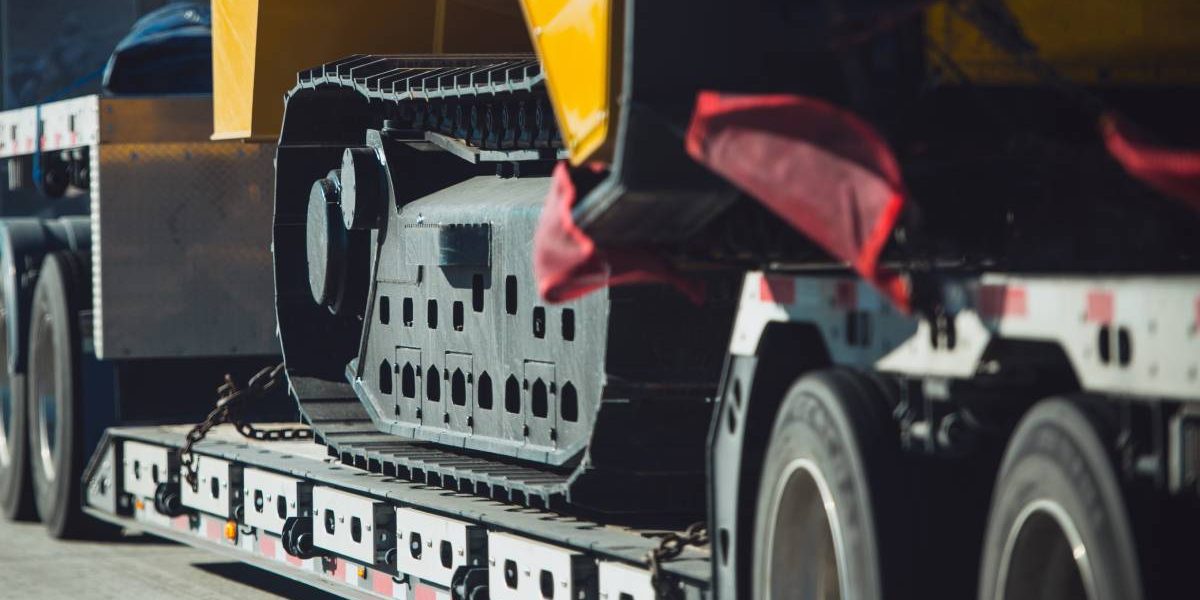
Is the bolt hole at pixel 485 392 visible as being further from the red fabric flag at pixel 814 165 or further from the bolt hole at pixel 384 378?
the red fabric flag at pixel 814 165

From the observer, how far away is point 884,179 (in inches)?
177

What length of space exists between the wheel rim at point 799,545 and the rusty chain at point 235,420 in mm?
5452

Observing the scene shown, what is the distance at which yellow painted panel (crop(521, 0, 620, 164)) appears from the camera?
18.4ft

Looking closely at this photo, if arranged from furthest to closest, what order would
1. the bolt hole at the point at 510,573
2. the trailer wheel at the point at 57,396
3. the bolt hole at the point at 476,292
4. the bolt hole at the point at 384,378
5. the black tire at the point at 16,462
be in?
the black tire at the point at 16,462 → the trailer wheel at the point at 57,396 → the bolt hole at the point at 384,378 → the bolt hole at the point at 476,292 → the bolt hole at the point at 510,573

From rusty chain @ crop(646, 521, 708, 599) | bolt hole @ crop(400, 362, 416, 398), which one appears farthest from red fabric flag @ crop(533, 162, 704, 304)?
bolt hole @ crop(400, 362, 416, 398)

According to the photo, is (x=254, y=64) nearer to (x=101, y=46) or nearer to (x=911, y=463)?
(x=911, y=463)

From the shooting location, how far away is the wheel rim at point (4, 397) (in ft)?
43.2

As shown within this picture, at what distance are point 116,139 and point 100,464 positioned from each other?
169 centimetres

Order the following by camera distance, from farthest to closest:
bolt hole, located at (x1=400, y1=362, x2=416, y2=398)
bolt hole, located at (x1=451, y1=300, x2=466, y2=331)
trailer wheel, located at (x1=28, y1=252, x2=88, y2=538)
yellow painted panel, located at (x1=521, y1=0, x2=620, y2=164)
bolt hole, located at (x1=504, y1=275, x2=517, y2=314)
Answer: trailer wheel, located at (x1=28, y1=252, x2=88, y2=538)
bolt hole, located at (x1=400, y1=362, x2=416, y2=398)
bolt hole, located at (x1=451, y1=300, x2=466, y2=331)
bolt hole, located at (x1=504, y1=275, x2=517, y2=314)
yellow painted panel, located at (x1=521, y1=0, x2=620, y2=164)

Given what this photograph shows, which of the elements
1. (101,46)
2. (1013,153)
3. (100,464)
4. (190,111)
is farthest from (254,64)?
(101,46)

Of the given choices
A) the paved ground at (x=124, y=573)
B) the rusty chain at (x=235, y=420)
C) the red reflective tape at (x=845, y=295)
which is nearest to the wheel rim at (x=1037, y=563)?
the red reflective tape at (x=845, y=295)

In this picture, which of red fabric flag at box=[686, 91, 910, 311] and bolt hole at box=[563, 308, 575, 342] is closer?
red fabric flag at box=[686, 91, 910, 311]

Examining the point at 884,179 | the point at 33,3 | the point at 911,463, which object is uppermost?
the point at 33,3

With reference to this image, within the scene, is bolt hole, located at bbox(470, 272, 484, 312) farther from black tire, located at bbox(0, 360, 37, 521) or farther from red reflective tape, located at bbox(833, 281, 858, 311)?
black tire, located at bbox(0, 360, 37, 521)
